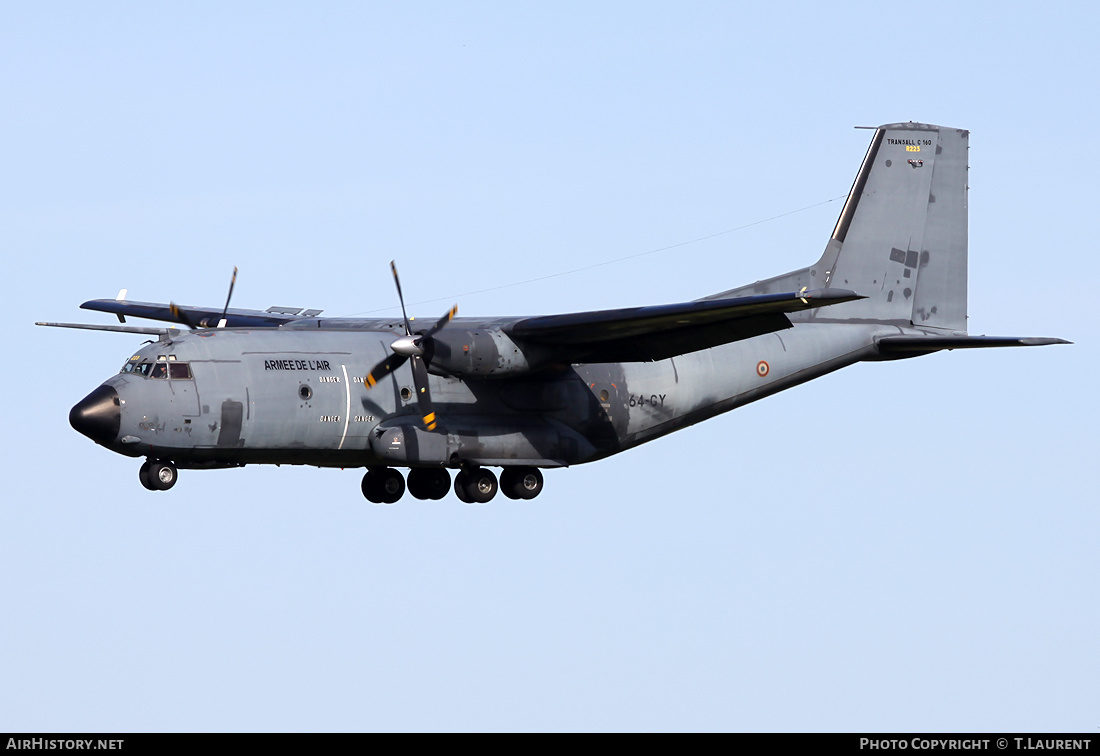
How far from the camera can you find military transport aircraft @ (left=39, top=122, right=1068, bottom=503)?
24.7 meters

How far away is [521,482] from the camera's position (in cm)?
2773

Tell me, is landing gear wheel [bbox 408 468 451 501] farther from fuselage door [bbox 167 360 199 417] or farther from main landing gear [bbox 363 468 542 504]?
fuselage door [bbox 167 360 199 417]

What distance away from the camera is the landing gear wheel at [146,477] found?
2456cm

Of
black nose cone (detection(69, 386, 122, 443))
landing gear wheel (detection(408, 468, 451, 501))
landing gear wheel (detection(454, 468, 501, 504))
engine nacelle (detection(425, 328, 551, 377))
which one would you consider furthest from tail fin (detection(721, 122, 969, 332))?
black nose cone (detection(69, 386, 122, 443))

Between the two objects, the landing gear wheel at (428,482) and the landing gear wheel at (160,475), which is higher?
the landing gear wheel at (160,475)

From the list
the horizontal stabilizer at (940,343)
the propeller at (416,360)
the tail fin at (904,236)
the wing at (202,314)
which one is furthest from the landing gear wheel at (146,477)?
the horizontal stabilizer at (940,343)

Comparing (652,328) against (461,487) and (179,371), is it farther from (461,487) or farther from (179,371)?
(179,371)

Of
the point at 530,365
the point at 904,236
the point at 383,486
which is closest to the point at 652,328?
the point at 530,365

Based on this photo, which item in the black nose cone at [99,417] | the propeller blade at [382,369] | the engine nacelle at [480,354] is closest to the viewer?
the black nose cone at [99,417]

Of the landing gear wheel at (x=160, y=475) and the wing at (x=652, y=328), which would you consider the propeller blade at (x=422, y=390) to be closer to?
the wing at (x=652, y=328)

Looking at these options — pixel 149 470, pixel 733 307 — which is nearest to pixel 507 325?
pixel 733 307

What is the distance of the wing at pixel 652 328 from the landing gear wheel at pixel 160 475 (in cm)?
572

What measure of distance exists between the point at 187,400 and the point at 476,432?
4847 millimetres

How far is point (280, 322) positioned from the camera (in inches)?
1235
